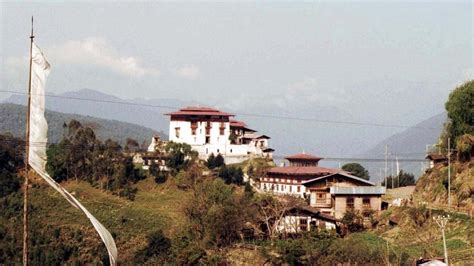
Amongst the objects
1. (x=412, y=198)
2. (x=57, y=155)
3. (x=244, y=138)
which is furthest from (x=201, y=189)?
(x=244, y=138)

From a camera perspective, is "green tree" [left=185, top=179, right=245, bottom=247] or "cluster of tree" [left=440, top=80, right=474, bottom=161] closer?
"green tree" [left=185, top=179, right=245, bottom=247]

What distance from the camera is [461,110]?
34.5 m

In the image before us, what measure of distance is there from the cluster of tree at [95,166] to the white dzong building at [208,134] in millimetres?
5394

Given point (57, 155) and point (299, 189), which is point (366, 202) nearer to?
point (299, 189)

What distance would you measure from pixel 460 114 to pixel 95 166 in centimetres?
2221

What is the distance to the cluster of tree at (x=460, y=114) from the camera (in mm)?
33750

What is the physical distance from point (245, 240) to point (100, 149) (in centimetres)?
1622

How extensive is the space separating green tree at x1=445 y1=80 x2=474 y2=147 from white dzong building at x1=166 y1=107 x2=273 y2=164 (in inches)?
668

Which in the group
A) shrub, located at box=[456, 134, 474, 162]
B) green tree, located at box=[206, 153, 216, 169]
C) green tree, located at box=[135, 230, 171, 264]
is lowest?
green tree, located at box=[135, 230, 171, 264]

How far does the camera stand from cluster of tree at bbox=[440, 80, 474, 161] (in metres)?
33.8

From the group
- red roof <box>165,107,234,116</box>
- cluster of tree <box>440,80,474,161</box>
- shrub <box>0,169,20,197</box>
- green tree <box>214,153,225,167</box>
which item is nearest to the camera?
cluster of tree <box>440,80,474,161</box>

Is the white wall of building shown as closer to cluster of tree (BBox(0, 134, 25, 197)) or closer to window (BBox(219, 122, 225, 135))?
window (BBox(219, 122, 225, 135))

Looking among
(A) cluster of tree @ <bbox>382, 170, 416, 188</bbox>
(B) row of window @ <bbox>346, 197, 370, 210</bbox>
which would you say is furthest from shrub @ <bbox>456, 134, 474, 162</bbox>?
(A) cluster of tree @ <bbox>382, 170, 416, 188</bbox>

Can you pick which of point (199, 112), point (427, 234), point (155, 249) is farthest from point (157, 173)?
point (427, 234)
